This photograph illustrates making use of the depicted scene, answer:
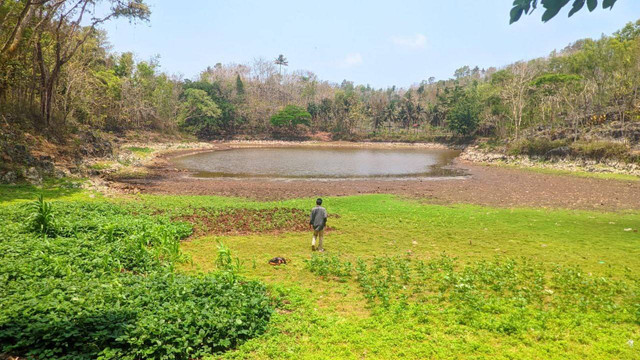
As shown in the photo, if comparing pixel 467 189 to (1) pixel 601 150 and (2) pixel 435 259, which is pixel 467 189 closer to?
(2) pixel 435 259

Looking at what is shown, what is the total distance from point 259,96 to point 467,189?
98.3m

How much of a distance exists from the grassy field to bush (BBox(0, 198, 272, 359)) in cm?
59

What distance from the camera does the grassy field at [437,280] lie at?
19.5 feet

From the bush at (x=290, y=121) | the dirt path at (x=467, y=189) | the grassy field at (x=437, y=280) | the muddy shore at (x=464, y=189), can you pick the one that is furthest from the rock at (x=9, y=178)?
the bush at (x=290, y=121)

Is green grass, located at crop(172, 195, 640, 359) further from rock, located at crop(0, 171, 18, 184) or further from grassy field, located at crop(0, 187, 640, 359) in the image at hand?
rock, located at crop(0, 171, 18, 184)

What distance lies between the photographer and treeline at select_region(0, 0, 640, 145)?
28875mm

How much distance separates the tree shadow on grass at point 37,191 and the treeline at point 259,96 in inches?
289

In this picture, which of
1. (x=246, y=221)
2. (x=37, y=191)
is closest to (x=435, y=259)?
(x=246, y=221)

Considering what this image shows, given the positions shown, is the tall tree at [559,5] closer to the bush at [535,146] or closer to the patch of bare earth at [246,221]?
the patch of bare earth at [246,221]

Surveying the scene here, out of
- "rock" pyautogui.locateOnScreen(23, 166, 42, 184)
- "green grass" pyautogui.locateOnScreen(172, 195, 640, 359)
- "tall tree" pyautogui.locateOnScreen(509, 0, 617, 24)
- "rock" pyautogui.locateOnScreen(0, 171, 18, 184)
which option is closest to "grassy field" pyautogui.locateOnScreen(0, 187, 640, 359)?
"green grass" pyautogui.locateOnScreen(172, 195, 640, 359)

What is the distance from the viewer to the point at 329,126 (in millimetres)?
110312

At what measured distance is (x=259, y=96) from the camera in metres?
115

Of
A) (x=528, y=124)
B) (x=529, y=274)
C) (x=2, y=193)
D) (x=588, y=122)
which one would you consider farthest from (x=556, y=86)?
(x=2, y=193)

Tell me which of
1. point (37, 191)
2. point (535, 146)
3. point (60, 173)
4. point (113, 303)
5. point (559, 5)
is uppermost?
point (559, 5)
